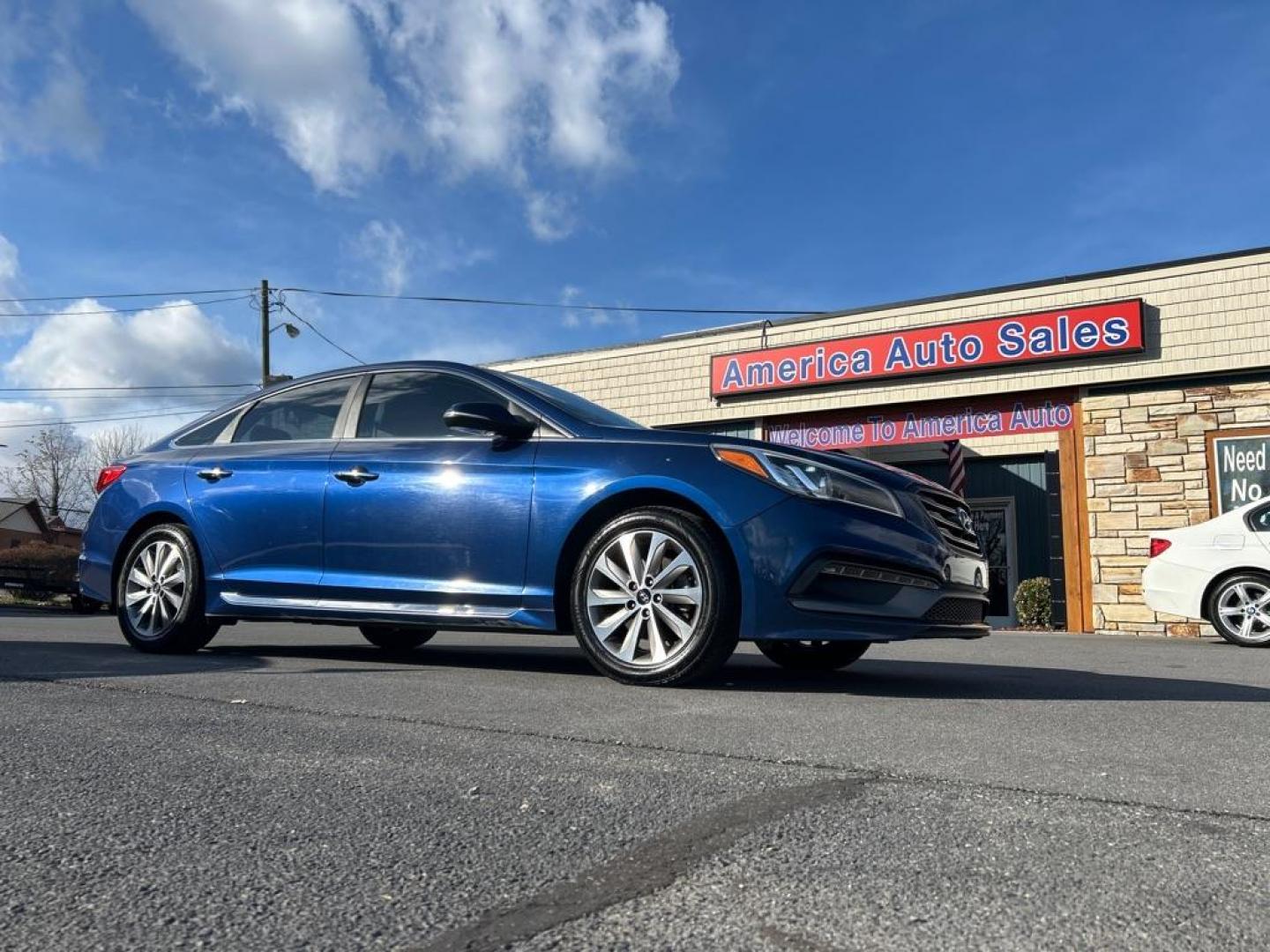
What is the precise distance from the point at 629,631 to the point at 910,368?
1272cm

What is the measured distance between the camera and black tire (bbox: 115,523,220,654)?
5481 mm

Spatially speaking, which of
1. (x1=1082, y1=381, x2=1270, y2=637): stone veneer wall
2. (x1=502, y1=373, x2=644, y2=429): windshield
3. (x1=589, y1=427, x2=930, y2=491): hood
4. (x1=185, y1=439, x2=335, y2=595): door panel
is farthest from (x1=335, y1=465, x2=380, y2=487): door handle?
(x1=1082, y1=381, x2=1270, y2=637): stone veneer wall

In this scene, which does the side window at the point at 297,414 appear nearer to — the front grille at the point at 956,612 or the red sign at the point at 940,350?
the front grille at the point at 956,612

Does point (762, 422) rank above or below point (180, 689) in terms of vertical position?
above

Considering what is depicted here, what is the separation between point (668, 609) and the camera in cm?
426

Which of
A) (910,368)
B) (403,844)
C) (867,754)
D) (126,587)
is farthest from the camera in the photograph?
(910,368)

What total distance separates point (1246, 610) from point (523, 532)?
8.05 m

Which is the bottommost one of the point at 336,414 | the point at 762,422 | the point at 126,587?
the point at 126,587

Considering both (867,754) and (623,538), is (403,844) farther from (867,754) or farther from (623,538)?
(623,538)

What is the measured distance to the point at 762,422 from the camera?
58.5ft

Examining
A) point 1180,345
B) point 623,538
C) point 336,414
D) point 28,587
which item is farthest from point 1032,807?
point 28,587

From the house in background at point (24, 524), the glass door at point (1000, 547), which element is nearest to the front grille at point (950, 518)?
the glass door at point (1000, 547)

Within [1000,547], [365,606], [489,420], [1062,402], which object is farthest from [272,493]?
[1000,547]

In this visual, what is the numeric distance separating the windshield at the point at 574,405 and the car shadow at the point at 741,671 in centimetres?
118
